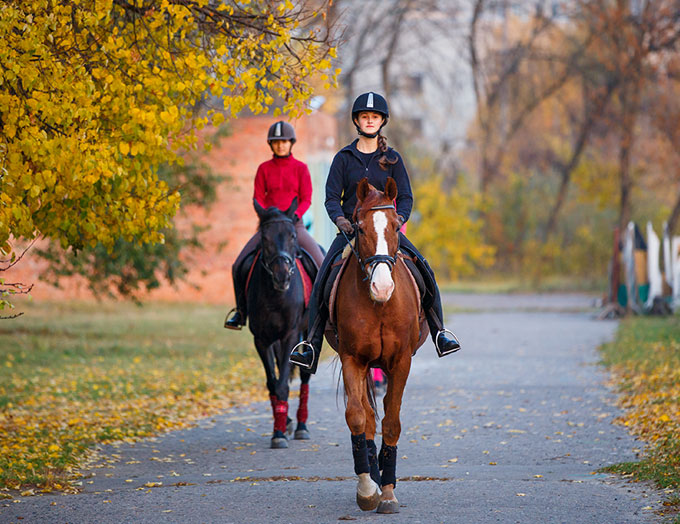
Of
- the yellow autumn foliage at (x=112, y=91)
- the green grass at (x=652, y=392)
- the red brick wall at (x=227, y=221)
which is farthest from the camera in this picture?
the red brick wall at (x=227, y=221)

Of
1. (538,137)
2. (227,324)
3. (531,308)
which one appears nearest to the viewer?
(227,324)

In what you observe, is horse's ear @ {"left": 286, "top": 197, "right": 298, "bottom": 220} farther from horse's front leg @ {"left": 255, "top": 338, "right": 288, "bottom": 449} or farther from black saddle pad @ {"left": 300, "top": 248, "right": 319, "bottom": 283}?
horse's front leg @ {"left": 255, "top": 338, "right": 288, "bottom": 449}

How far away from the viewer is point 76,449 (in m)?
10.3

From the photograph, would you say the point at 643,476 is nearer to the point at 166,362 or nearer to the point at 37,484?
the point at 37,484

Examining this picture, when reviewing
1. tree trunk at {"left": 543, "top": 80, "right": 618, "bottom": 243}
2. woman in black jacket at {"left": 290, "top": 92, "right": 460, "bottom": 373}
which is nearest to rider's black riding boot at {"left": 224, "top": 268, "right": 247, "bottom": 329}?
woman in black jacket at {"left": 290, "top": 92, "right": 460, "bottom": 373}

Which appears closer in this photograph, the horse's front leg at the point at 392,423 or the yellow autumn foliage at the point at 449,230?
the horse's front leg at the point at 392,423

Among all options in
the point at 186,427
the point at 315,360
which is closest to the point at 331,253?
the point at 315,360

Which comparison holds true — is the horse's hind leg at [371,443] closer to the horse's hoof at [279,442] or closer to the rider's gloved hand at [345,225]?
the rider's gloved hand at [345,225]

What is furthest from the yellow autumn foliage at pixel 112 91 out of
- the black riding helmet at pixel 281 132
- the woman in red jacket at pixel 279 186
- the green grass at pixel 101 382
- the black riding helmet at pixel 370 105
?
the green grass at pixel 101 382

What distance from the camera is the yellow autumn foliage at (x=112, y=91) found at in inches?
339

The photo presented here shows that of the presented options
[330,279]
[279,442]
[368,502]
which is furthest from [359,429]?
[279,442]

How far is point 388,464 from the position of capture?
777cm

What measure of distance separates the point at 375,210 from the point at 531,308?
23.9 metres

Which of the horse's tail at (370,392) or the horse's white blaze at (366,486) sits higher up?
the horse's tail at (370,392)
